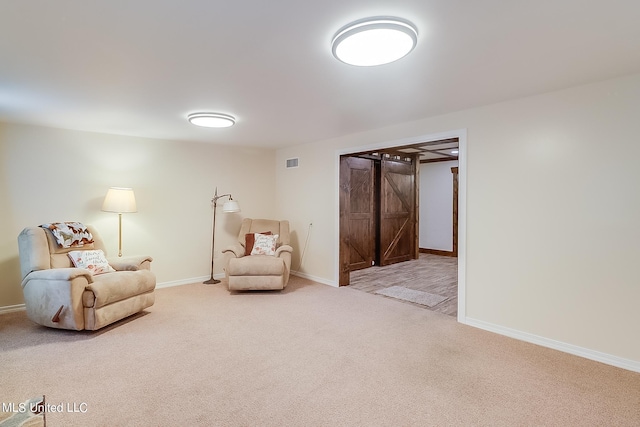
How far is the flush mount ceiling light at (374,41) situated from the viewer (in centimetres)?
174

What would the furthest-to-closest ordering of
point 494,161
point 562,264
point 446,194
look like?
point 446,194 < point 494,161 < point 562,264

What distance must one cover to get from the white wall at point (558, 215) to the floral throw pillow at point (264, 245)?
9.01ft

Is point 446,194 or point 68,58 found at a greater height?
point 68,58

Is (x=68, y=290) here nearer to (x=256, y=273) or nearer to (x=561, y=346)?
(x=256, y=273)

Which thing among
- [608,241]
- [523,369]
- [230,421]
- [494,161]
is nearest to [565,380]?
[523,369]

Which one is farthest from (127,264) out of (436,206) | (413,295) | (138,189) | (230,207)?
(436,206)

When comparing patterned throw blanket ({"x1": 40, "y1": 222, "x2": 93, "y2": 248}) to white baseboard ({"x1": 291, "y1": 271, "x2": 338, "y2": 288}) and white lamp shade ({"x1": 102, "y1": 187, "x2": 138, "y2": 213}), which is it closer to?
white lamp shade ({"x1": 102, "y1": 187, "x2": 138, "y2": 213})

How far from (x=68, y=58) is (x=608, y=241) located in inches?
170

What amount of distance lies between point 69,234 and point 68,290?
98cm

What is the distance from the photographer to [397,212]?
269 inches

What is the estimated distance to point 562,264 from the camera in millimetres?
2797

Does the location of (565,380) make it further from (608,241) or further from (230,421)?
(230,421)

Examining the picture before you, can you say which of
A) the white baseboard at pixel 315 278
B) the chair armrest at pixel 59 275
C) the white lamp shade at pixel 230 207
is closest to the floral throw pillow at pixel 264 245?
the white lamp shade at pixel 230 207

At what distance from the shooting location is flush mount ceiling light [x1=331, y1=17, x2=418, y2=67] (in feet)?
5.71
